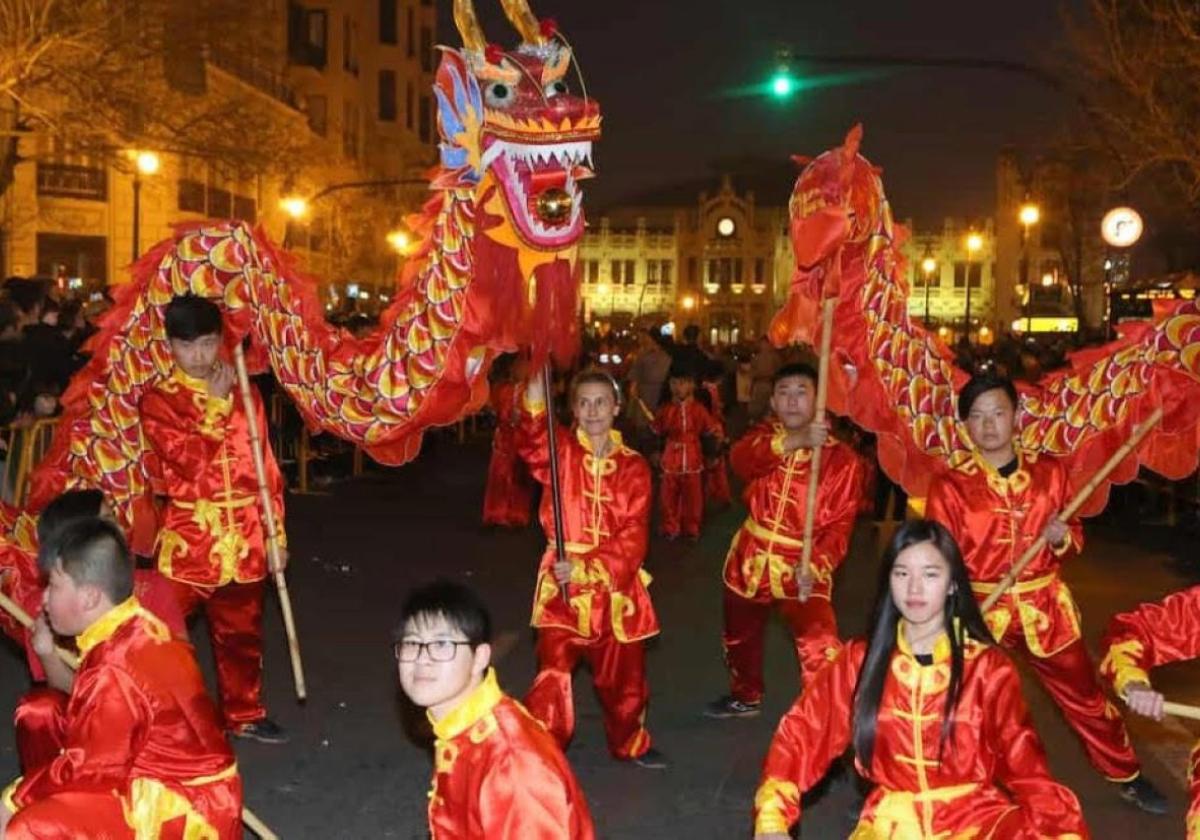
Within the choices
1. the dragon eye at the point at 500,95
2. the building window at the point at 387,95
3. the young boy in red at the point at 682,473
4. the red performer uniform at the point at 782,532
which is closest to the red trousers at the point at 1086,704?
the red performer uniform at the point at 782,532

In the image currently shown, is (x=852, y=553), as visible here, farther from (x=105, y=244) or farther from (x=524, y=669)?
(x=105, y=244)

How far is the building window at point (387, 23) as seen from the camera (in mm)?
55694

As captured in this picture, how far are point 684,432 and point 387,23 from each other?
46769 millimetres

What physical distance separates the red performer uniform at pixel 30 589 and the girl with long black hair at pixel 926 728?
216cm

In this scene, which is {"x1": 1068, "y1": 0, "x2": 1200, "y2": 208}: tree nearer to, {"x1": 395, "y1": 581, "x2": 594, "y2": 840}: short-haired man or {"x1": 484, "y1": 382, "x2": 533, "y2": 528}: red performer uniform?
{"x1": 484, "y1": 382, "x2": 533, "y2": 528}: red performer uniform

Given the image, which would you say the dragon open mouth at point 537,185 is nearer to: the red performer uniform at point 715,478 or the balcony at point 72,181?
the red performer uniform at point 715,478

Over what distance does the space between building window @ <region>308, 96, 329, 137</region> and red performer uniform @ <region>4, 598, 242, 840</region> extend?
43909 millimetres

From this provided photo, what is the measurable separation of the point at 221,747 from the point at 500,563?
707cm

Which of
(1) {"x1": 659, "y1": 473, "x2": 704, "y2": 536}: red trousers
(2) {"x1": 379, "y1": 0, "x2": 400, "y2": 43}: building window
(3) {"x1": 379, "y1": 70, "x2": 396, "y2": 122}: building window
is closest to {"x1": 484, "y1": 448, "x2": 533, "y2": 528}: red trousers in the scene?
(1) {"x1": 659, "y1": 473, "x2": 704, "y2": 536}: red trousers

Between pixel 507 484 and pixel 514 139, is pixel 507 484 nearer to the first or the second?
pixel 507 484

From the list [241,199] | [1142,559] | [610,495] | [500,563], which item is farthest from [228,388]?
[241,199]

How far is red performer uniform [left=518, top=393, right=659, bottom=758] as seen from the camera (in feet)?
18.7

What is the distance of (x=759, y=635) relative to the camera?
661 cm

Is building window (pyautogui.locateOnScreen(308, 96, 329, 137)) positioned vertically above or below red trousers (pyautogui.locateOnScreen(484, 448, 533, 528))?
above
